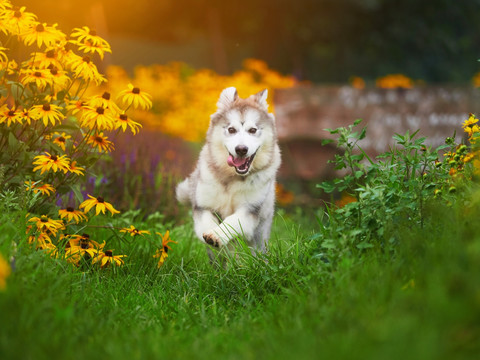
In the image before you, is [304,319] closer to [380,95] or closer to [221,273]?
[221,273]

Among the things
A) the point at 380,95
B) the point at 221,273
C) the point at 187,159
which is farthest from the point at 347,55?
the point at 221,273

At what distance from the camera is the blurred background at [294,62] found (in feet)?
33.7

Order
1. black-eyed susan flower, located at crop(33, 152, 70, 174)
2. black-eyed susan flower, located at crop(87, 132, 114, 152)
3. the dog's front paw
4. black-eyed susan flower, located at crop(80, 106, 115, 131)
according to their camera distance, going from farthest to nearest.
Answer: black-eyed susan flower, located at crop(87, 132, 114, 152) < the dog's front paw < black-eyed susan flower, located at crop(80, 106, 115, 131) < black-eyed susan flower, located at crop(33, 152, 70, 174)

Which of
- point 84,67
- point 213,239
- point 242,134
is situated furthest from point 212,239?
point 84,67

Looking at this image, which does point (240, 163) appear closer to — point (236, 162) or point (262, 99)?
point (236, 162)

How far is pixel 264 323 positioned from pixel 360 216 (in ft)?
3.05

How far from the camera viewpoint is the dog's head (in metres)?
4.46

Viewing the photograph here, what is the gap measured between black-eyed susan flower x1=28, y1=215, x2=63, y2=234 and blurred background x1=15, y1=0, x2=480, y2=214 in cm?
341

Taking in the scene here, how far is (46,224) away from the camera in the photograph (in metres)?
3.82

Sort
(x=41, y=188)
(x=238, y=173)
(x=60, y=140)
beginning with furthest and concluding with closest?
(x=238, y=173), (x=60, y=140), (x=41, y=188)

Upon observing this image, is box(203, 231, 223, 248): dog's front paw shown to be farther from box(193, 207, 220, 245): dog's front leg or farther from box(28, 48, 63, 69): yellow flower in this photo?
box(28, 48, 63, 69): yellow flower

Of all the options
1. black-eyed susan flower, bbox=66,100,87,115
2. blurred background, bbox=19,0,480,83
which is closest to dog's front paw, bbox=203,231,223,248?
black-eyed susan flower, bbox=66,100,87,115

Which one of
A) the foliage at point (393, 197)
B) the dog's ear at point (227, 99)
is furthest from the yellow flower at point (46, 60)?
the foliage at point (393, 197)

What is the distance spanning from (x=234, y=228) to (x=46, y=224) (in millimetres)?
1294
